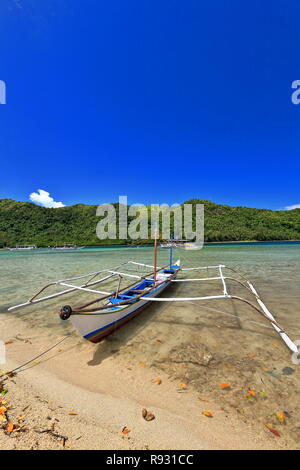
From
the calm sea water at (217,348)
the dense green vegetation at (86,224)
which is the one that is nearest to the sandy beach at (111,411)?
the calm sea water at (217,348)

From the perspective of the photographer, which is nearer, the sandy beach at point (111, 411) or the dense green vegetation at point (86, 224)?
the sandy beach at point (111, 411)

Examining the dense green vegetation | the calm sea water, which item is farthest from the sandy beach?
the dense green vegetation

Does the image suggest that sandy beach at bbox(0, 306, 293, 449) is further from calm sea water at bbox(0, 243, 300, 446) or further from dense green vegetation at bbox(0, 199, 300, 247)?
dense green vegetation at bbox(0, 199, 300, 247)

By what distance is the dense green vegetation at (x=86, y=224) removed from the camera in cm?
9144

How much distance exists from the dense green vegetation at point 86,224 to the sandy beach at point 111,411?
91.1 m

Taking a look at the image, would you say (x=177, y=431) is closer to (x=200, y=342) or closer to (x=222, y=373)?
(x=222, y=373)

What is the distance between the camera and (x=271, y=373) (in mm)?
3568

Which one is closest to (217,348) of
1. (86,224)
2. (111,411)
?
(111,411)

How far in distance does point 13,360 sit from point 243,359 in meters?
5.16

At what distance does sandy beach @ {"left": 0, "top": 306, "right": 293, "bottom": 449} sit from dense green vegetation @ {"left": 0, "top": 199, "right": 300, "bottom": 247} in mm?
91061

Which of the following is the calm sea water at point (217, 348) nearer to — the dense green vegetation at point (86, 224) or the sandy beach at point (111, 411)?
the sandy beach at point (111, 411)

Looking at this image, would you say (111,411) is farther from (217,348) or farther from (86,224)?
(86,224)
